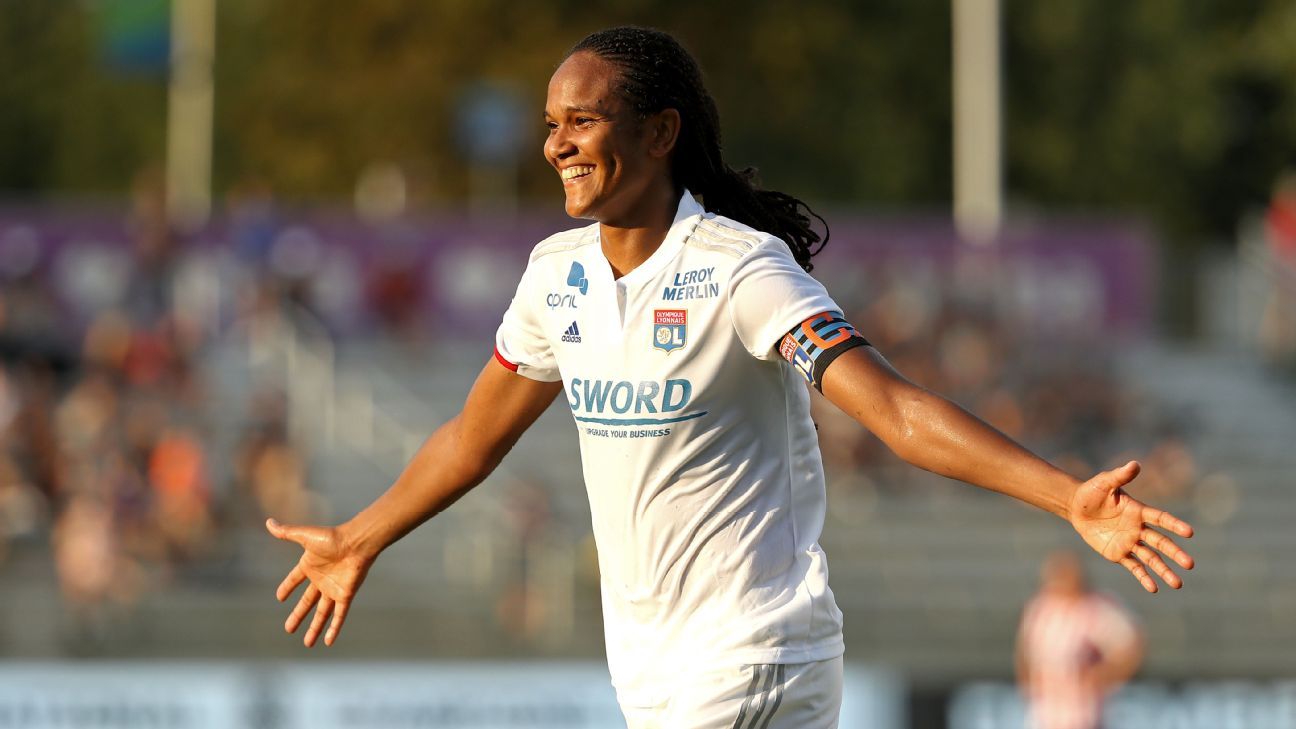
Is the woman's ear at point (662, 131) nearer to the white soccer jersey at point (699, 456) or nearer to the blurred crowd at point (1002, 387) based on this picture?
the white soccer jersey at point (699, 456)

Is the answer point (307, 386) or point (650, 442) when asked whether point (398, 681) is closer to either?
point (307, 386)

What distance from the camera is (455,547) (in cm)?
1666

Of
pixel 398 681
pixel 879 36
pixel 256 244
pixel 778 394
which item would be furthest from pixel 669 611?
pixel 879 36

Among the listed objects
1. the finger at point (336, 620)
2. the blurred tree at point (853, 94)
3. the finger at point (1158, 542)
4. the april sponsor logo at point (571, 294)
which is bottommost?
the finger at point (336, 620)

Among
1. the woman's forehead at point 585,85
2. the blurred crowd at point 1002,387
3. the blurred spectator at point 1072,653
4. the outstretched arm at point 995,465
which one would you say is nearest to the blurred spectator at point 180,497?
the blurred crowd at point 1002,387

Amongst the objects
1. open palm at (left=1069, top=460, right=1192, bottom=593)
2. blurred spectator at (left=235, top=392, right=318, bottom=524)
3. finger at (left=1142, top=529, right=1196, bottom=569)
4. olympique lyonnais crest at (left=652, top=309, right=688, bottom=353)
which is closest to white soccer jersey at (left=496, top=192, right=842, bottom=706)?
olympique lyonnais crest at (left=652, top=309, right=688, bottom=353)

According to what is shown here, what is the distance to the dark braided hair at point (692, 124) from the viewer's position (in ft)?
12.8

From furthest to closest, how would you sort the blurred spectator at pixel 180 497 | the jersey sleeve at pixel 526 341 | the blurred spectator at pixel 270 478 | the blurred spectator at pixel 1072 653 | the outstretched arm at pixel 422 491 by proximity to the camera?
the blurred spectator at pixel 270 478, the blurred spectator at pixel 180 497, the blurred spectator at pixel 1072 653, the outstretched arm at pixel 422 491, the jersey sleeve at pixel 526 341

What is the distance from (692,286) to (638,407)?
251mm

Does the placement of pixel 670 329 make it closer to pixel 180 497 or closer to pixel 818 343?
pixel 818 343

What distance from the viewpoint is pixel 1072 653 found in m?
12.4

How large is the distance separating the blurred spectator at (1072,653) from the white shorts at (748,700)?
28.1 feet

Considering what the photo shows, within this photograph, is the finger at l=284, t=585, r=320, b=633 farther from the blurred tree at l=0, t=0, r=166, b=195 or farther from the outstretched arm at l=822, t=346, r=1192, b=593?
the blurred tree at l=0, t=0, r=166, b=195

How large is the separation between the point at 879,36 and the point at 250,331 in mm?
20522
